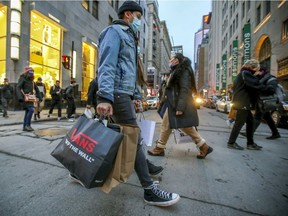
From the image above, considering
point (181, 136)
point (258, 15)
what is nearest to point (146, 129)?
point (181, 136)

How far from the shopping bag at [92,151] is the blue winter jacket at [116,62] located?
32cm

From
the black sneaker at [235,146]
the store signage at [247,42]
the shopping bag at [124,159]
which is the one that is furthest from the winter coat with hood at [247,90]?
the store signage at [247,42]

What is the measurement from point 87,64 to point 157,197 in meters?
20.7

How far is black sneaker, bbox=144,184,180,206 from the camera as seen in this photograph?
2.17 metres

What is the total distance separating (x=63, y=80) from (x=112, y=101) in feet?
53.5

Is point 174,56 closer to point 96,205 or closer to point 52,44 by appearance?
point 96,205

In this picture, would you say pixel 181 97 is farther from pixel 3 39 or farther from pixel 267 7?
pixel 267 7

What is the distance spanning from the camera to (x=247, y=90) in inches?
181

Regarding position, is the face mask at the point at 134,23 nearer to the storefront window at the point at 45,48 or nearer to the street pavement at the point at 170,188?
the street pavement at the point at 170,188

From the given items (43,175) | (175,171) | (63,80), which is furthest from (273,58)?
(43,175)

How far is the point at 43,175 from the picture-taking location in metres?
2.96

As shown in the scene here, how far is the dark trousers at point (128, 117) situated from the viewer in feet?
7.06

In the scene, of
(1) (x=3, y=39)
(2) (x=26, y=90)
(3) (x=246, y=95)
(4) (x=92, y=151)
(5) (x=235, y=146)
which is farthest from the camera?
(1) (x=3, y=39)

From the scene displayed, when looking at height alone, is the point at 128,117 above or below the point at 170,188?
above
